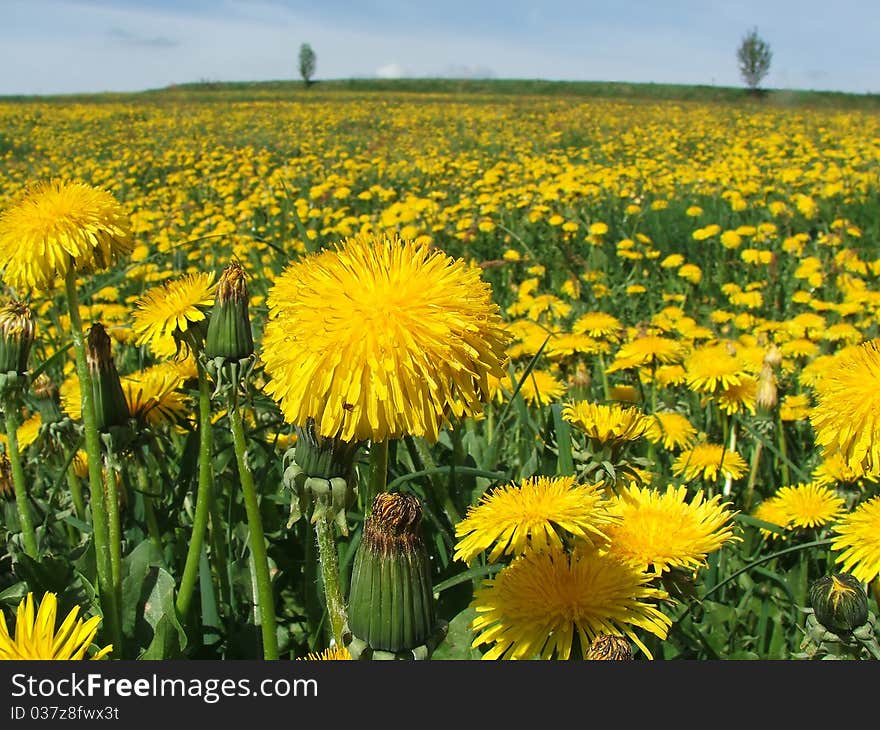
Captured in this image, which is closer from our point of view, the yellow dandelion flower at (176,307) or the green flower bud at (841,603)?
the green flower bud at (841,603)

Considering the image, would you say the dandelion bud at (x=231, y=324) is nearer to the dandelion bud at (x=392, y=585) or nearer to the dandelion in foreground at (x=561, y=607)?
the dandelion bud at (x=392, y=585)

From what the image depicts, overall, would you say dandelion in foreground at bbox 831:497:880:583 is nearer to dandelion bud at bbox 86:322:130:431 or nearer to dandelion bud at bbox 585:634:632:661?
→ dandelion bud at bbox 585:634:632:661

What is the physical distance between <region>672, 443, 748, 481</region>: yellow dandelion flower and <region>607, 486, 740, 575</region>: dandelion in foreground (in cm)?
99

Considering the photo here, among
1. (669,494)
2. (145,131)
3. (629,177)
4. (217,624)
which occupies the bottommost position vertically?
(217,624)

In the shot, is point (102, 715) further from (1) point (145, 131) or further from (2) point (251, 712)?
→ (1) point (145, 131)

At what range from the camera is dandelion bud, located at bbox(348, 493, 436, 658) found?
957 mm

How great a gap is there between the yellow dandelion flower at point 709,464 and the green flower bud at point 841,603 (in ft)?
3.30

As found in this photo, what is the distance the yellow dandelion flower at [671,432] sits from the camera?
2449 mm

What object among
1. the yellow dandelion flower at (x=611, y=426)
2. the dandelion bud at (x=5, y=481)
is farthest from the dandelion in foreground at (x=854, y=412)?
the dandelion bud at (x=5, y=481)

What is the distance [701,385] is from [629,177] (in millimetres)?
6889

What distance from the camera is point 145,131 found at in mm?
17047

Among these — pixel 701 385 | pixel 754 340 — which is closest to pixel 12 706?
pixel 701 385

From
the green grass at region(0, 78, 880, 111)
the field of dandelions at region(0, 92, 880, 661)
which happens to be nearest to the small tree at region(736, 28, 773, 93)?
the green grass at region(0, 78, 880, 111)

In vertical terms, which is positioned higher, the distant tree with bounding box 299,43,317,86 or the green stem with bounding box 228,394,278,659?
the distant tree with bounding box 299,43,317,86
